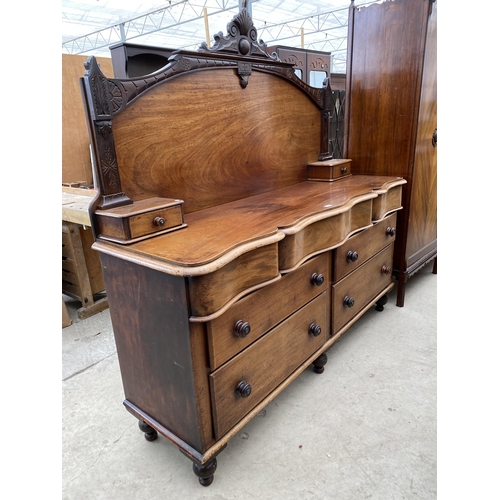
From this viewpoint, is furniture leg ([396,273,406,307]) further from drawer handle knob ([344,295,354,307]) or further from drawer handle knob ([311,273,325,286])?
drawer handle knob ([311,273,325,286])

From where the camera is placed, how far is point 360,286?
2.20 metres

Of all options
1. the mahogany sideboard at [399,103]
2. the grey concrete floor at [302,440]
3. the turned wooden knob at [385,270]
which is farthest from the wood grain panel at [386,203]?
the grey concrete floor at [302,440]

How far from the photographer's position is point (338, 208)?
66.1 inches

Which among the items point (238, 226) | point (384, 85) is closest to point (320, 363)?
point (238, 226)

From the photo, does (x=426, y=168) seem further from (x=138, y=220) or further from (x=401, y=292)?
(x=138, y=220)

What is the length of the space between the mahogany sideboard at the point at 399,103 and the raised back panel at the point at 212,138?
0.44 m

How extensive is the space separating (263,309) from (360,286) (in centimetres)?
95

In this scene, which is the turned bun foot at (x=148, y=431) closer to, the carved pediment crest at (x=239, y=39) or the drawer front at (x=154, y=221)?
the drawer front at (x=154, y=221)

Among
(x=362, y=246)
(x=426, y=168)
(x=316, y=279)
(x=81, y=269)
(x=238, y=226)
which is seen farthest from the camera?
(x=81, y=269)

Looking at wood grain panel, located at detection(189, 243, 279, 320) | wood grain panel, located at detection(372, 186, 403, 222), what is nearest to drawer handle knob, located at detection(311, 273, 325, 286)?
wood grain panel, located at detection(189, 243, 279, 320)

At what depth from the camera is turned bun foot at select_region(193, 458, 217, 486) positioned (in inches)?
54.1

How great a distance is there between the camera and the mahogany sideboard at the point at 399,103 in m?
2.22

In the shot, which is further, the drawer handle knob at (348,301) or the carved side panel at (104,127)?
the drawer handle knob at (348,301)

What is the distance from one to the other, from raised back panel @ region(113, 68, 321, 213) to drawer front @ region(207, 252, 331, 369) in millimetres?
540
